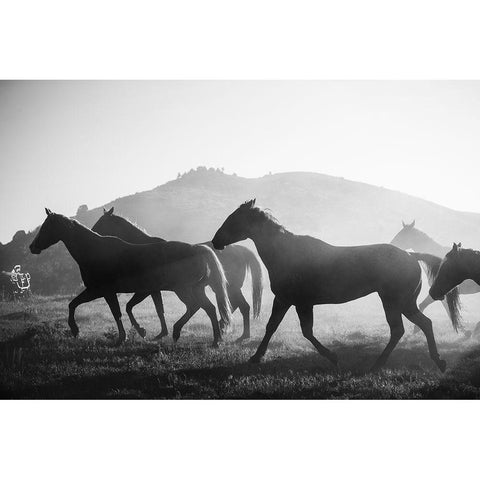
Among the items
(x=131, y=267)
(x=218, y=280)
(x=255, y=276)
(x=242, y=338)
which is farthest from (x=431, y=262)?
(x=131, y=267)

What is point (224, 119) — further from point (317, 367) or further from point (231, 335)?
point (317, 367)

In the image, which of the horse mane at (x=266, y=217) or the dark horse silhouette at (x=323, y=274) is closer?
the dark horse silhouette at (x=323, y=274)

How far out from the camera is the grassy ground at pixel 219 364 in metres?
6.35

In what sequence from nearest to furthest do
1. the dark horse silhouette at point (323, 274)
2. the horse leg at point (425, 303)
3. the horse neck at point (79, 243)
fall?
the dark horse silhouette at point (323, 274)
the horse neck at point (79, 243)
the horse leg at point (425, 303)

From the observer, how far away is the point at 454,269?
7.77m

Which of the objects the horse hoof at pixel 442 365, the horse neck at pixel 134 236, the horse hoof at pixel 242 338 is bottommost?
the horse hoof at pixel 442 365

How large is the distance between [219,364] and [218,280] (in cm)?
176

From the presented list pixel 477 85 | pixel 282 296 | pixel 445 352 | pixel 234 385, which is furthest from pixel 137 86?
pixel 445 352

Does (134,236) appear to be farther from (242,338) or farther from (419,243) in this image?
(419,243)

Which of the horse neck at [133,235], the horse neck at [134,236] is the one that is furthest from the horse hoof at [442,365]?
the horse neck at [134,236]

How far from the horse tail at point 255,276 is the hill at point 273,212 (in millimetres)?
1155

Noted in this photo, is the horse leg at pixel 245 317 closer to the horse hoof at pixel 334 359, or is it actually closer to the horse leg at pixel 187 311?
the horse leg at pixel 187 311

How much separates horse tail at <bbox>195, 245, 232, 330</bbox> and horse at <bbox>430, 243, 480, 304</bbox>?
3.88 metres

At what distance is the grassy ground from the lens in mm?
6352
